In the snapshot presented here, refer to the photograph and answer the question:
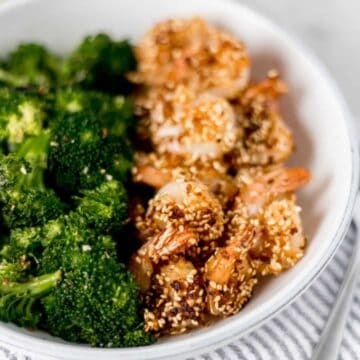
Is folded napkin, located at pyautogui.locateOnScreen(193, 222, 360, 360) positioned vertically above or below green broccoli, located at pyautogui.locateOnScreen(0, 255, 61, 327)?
below

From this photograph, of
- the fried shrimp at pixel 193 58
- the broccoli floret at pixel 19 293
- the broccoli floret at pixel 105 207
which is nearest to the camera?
the broccoli floret at pixel 19 293

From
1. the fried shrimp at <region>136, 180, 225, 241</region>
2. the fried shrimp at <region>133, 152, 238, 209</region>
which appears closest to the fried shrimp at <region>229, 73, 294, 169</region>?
the fried shrimp at <region>133, 152, 238, 209</region>

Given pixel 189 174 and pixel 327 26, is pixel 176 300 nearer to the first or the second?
pixel 189 174

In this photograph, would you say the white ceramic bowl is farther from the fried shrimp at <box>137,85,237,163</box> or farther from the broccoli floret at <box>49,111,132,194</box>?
the broccoli floret at <box>49,111,132,194</box>

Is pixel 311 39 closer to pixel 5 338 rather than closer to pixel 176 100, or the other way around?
pixel 176 100

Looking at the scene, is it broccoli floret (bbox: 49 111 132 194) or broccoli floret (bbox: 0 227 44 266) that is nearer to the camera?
broccoli floret (bbox: 0 227 44 266)

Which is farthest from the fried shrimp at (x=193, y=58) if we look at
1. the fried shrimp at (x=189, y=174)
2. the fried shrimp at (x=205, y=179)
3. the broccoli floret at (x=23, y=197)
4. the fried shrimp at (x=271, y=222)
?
the broccoli floret at (x=23, y=197)

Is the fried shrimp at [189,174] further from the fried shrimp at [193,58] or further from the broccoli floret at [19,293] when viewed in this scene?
the broccoli floret at [19,293]
